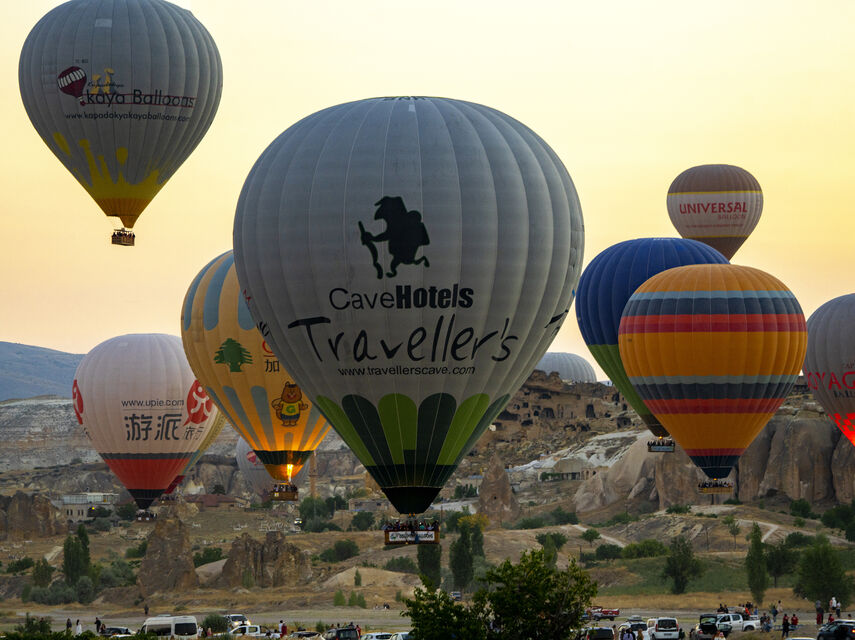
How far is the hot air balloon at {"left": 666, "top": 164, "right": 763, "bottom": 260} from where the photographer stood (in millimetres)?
106500

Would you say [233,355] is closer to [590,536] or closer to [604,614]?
[604,614]

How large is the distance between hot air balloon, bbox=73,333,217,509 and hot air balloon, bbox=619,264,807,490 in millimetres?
22419

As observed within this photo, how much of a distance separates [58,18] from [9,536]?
7685 centimetres

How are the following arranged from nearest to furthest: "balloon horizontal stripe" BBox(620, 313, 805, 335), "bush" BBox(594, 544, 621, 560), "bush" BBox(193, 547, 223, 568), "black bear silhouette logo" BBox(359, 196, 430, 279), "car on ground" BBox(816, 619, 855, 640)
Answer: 1. "black bear silhouette logo" BBox(359, 196, 430, 279)
2. "car on ground" BBox(816, 619, 855, 640)
3. "balloon horizontal stripe" BBox(620, 313, 805, 335)
4. "bush" BBox(594, 544, 621, 560)
5. "bush" BBox(193, 547, 223, 568)

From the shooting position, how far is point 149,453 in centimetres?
7844

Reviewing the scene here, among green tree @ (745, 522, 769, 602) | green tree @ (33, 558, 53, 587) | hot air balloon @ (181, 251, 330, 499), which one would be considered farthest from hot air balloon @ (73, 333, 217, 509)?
green tree @ (745, 522, 769, 602)

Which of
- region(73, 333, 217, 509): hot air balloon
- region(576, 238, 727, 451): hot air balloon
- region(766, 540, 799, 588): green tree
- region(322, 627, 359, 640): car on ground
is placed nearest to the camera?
region(322, 627, 359, 640): car on ground

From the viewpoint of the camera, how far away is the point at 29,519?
5241 inches

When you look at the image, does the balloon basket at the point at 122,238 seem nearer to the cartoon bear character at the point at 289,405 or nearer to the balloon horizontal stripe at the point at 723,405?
the cartoon bear character at the point at 289,405

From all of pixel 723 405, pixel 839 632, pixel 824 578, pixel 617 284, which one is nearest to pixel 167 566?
pixel 617 284

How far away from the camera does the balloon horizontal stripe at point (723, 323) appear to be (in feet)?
224

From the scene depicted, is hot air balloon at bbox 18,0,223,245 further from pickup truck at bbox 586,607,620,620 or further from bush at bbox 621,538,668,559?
bush at bbox 621,538,668,559

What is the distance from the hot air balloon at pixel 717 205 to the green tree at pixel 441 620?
71786mm

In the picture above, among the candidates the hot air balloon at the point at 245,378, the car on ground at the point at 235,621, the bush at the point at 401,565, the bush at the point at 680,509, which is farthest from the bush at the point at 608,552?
the hot air balloon at the point at 245,378
